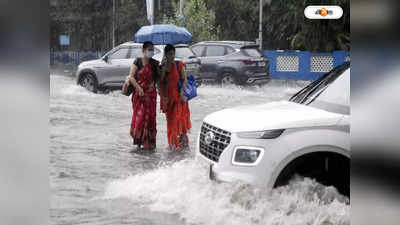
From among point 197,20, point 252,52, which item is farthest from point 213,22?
point 252,52

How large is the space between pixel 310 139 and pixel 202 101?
26.0 inches

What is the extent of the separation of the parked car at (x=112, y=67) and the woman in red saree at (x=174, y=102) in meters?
0.06

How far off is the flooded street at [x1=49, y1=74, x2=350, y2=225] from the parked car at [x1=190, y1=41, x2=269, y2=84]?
2.4 inches

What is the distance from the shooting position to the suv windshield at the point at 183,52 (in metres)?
3.47

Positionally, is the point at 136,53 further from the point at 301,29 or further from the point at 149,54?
the point at 301,29

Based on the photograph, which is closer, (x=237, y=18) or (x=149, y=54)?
(x=237, y=18)

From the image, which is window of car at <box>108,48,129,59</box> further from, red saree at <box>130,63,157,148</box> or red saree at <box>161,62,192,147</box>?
red saree at <box>161,62,192,147</box>

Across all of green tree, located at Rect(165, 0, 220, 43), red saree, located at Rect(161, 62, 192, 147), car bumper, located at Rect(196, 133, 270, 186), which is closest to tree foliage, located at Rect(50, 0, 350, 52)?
green tree, located at Rect(165, 0, 220, 43)

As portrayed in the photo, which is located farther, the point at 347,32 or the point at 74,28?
the point at 74,28

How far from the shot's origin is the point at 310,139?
10.6 ft

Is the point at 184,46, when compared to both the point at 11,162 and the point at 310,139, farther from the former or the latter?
the point at 11,162

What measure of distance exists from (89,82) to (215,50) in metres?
0.66

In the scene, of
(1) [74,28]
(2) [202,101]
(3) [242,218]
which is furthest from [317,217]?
(1) [74,28]

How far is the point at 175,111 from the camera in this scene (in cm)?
391
